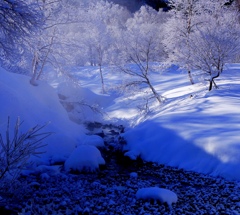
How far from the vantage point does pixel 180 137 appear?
32.6ft

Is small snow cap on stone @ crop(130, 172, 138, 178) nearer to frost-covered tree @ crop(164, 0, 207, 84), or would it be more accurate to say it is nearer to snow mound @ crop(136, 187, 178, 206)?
snow mound @ crop(136, 187, 178, 206)

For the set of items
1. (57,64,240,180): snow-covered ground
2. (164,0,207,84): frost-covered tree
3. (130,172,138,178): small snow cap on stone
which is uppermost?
(164,0,207,84): frost-covered tree

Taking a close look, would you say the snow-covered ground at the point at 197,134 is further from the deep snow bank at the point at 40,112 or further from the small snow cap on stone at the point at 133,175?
the deep snow bank at the point at 40,112

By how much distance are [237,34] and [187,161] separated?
9950 millimetres

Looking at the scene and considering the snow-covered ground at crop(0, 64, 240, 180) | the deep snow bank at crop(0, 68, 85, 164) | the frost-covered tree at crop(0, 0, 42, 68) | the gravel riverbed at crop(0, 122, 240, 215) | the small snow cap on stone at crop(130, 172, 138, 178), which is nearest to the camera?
the frost-covered tree at crop(0, 0, 42, 68)

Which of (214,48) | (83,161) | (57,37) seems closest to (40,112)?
(83,161)

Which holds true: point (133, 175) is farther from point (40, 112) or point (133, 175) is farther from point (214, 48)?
point (214, 48)

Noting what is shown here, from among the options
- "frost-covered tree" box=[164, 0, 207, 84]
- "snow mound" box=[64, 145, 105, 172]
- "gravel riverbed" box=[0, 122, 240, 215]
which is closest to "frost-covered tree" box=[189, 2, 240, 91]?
"frost-covered tree" box=[164, 0, 207, 84]

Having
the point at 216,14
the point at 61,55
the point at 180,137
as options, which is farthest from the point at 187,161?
the point at 216,14

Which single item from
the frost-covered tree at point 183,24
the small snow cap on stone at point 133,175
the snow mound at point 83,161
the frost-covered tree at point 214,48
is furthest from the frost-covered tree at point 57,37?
the small snow cap on stone at point 133,175

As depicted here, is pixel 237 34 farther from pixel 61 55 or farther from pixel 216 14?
pixel 61 55

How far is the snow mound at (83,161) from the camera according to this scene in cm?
875

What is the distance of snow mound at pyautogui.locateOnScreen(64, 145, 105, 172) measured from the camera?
28.7ft

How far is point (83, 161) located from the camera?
8844 millimetres
